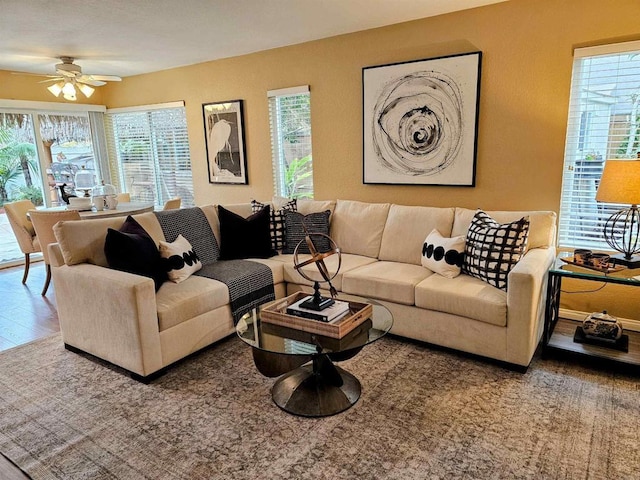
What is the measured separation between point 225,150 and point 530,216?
3579 millimetres

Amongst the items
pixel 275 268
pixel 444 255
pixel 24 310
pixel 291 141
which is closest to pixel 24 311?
pixel 24 310

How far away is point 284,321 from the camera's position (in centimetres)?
234

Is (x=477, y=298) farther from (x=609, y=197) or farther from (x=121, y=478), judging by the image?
(x=121, y=478)

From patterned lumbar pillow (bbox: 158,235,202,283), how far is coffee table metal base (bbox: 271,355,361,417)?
3.71ft

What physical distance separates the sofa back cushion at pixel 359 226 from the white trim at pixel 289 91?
1.37 metres

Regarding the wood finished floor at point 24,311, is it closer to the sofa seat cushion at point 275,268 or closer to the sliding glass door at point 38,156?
the sliding glass door at point 38,156

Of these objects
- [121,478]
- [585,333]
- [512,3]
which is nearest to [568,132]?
[512,3]

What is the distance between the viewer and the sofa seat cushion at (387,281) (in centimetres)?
299

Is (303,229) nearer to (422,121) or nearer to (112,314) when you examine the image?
(422,121)

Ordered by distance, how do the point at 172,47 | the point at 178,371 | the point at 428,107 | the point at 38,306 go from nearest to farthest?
the point at 178,371, the point at 428,107, the point at 38,306, the point at 172,47

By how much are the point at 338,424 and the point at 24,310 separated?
11.1 ft

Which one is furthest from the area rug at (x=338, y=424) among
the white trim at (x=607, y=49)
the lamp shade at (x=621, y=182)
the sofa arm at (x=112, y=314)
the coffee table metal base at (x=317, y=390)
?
the white trim at (x=607, y=49)

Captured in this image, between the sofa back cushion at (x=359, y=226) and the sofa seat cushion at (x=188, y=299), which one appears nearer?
the sofa seat cushion at (x=188, y=299)

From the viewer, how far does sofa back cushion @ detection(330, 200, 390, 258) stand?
378cm
